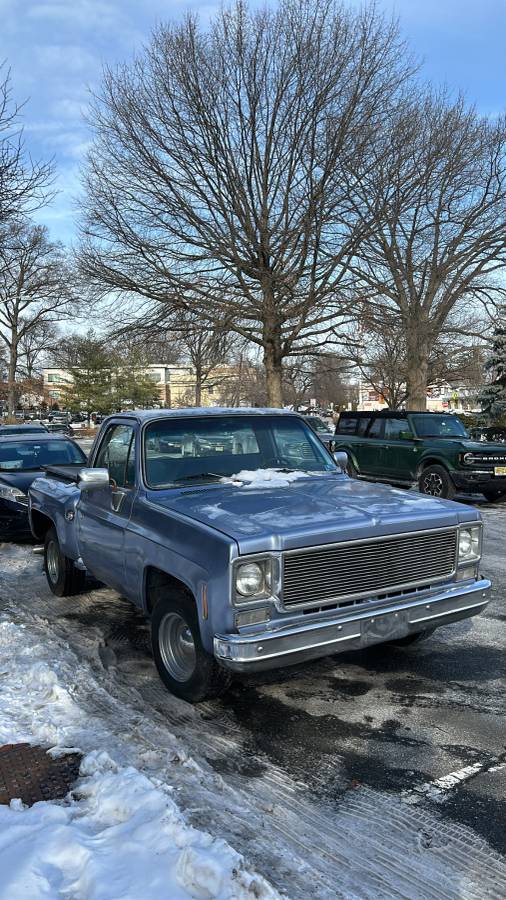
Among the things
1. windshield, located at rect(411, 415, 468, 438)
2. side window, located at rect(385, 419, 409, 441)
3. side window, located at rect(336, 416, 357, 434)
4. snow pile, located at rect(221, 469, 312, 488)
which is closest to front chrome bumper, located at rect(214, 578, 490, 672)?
snow pile, located at rect(221, 469, 312, 488)

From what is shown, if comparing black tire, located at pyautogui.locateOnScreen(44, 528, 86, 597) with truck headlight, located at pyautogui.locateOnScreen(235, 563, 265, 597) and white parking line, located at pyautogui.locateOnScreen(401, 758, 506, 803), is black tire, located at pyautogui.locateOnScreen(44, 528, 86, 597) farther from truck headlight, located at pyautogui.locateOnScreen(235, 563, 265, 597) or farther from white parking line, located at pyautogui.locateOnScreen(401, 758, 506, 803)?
white parking line, located at pyautogui.locateOnScreen(401, 758, 506, 803)

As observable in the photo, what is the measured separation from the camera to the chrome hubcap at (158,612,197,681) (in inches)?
166

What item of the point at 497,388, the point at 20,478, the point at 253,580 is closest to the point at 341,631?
the point at 253,580

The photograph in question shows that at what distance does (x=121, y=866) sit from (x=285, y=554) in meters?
1.62

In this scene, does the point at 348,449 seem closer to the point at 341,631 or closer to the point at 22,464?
the point at 22,464

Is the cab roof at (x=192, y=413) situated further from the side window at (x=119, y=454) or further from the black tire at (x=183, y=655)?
the black tire at (x=183, y=655)

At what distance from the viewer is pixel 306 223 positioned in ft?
59.4

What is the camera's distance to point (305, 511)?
13.3 feet

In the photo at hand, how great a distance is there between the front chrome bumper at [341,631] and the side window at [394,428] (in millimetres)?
10286

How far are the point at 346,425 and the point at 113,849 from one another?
13994 millimetres

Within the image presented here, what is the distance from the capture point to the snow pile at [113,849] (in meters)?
2.42

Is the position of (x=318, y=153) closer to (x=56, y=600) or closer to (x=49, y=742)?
(x=56, y=600)

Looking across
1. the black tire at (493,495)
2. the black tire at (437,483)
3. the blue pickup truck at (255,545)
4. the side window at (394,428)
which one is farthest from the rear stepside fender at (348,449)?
the blue pickup truck at (255,545)

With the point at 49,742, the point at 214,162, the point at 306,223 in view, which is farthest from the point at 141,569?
the point at 214,162
